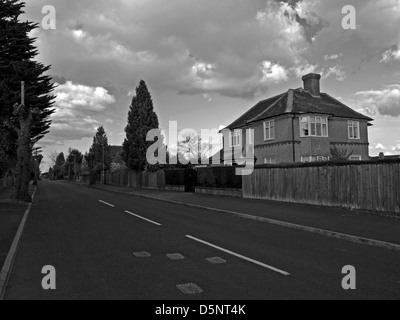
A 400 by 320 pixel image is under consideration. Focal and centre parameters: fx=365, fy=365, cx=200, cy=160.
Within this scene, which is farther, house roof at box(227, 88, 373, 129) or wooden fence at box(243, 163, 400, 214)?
house roof at box(227, 88, 373, 129)

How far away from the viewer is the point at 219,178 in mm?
25078

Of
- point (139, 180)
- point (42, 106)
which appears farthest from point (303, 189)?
point (139, 180)

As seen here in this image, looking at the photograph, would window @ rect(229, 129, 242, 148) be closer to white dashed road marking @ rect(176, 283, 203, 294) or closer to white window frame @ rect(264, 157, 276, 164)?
white window frame @ rect(264, 157, 276, 164)

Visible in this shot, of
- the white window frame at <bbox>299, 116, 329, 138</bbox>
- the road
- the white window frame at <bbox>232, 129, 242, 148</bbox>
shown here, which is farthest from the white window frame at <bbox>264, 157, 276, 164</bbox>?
the road

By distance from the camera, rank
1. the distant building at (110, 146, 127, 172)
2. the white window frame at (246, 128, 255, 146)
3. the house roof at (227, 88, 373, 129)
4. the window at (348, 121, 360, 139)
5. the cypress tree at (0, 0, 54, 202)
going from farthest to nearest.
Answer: the distant building at (110, 146, 127, 172) < the white window frame at (246, 128, 255, 146) < the window at (348, 121, 360, 139) < the house roof at (227, 88, 373, 129) < the cypress tree at (0, 0, 54, 202)

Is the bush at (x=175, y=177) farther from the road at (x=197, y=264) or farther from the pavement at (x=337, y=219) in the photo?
the road at (x=197, y=264)

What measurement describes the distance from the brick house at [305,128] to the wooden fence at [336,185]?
10492mm

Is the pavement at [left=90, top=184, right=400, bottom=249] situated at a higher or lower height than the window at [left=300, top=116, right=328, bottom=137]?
lower

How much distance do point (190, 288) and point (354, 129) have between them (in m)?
32.0

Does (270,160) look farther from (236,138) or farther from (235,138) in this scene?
(235,138)

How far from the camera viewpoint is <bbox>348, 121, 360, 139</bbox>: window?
33406 millimetres

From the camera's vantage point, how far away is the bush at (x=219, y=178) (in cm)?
2325

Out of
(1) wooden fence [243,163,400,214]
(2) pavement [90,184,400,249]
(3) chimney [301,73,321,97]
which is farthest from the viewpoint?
(3) chimney [301,73,321,97]

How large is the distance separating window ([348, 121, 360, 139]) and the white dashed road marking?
3113cm
